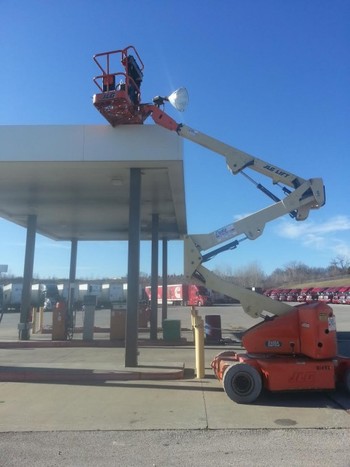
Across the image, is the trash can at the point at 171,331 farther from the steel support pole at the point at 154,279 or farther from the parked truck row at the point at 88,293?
the parked truck row at the point at 88,293

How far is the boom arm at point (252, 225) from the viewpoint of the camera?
909 cm

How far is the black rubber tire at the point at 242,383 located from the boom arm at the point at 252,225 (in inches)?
58.4

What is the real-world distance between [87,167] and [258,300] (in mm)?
5418

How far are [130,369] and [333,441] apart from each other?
224 inches

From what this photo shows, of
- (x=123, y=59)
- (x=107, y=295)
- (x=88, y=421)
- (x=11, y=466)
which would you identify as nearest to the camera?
(x=11, y=466)

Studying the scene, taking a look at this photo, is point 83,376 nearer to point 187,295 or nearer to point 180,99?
point 180,99

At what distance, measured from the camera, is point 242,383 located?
26.1ft

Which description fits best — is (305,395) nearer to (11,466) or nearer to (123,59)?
(11,466)

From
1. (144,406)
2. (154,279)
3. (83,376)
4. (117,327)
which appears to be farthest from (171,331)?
(144,406)

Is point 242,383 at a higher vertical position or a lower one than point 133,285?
lower

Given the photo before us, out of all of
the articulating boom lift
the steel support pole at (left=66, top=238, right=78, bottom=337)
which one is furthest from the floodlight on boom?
the steel support pole at (left=66, top=238, right=78, bottom=337)

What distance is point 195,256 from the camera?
A: 9352 mm

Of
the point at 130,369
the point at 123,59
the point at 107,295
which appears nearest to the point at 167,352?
the point at 130,369

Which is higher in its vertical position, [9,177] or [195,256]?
[9,177]
